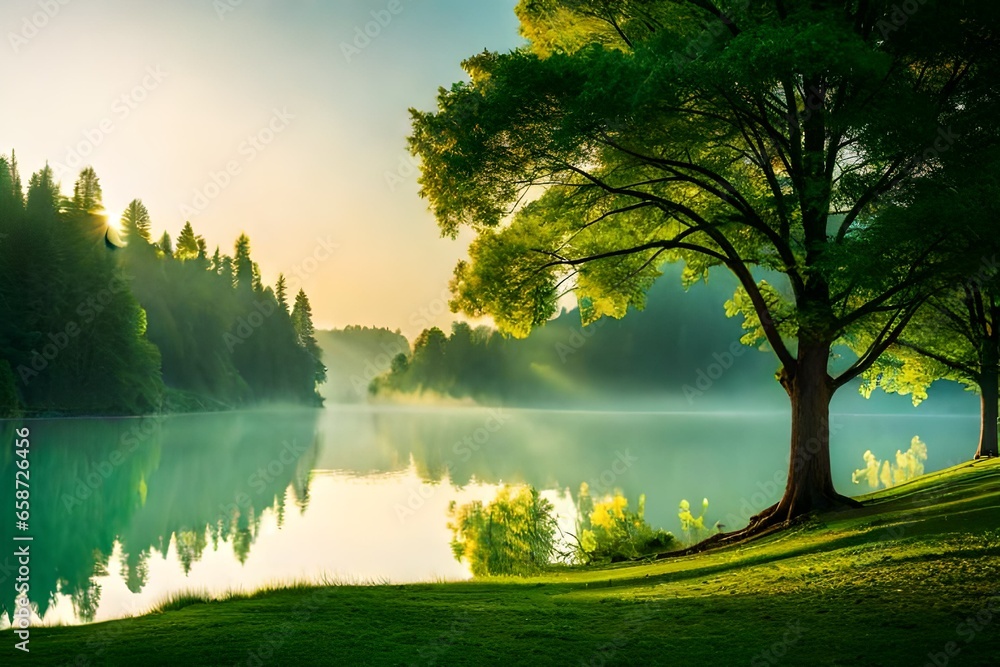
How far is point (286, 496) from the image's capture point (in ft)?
78.6

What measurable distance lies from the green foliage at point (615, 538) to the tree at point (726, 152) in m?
2.48

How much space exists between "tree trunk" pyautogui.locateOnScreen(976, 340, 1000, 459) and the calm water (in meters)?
4.33

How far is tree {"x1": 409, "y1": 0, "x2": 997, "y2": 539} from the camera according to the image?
10.7 metres

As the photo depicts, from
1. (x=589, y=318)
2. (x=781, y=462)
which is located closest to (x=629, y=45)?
(x=589, y=318)

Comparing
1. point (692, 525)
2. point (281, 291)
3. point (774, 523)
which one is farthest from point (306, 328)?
point (774, 523)

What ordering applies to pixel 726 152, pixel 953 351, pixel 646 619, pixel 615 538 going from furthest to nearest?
pixel 953 351 < pixel 615 538 < pixel 726 152 < pixel 646 619

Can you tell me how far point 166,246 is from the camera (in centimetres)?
10200

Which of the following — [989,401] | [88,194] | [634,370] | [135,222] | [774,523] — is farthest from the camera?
[634,370]

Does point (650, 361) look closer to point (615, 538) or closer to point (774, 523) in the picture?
point (615, 538)

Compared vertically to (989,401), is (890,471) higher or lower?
lower

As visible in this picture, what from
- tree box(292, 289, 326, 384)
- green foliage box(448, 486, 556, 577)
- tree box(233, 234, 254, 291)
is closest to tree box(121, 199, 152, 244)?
tree box(233, 234, 254, 291)

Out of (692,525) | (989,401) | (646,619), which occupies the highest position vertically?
(989,401)

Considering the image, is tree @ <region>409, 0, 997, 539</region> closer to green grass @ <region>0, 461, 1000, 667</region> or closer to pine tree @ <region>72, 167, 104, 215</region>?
green grass @ <region>0, 461, 1000, 667</region>

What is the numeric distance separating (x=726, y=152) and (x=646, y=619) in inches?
398
